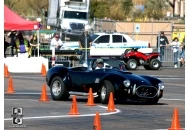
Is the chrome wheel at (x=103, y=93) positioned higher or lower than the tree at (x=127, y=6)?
lower

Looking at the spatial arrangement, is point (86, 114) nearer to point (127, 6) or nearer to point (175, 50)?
point (175, 50)

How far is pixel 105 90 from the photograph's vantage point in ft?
61.0

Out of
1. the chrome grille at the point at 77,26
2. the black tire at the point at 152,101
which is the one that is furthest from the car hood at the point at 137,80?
the chrome grille at the point at 77,26

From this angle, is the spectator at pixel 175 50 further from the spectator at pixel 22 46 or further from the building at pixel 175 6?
the building at pixel 175 6

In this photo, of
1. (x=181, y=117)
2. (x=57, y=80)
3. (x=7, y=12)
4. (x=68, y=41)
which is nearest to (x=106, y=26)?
(x=68, y=41)

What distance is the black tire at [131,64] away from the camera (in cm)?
3506

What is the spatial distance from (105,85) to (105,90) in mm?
138

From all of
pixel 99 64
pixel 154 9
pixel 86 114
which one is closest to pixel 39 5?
pixel 154 9

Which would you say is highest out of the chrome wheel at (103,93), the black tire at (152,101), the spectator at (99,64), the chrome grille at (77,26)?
the chrome grille at (77,26)

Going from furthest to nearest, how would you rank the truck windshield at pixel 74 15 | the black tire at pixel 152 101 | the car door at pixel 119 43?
the truck windshield at pixel 74 15
the car door at pixel 119 43
the black tire at pixel 152 101

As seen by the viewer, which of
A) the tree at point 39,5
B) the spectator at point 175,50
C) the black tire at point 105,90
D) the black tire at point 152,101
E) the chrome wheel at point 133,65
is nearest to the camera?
the black tire at point 105,90

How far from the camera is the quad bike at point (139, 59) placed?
115ft

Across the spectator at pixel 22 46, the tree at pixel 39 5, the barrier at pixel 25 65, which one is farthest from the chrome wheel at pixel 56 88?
the tree at pixel 39 5

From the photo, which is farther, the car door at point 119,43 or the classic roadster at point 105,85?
the car door at point 119,43
